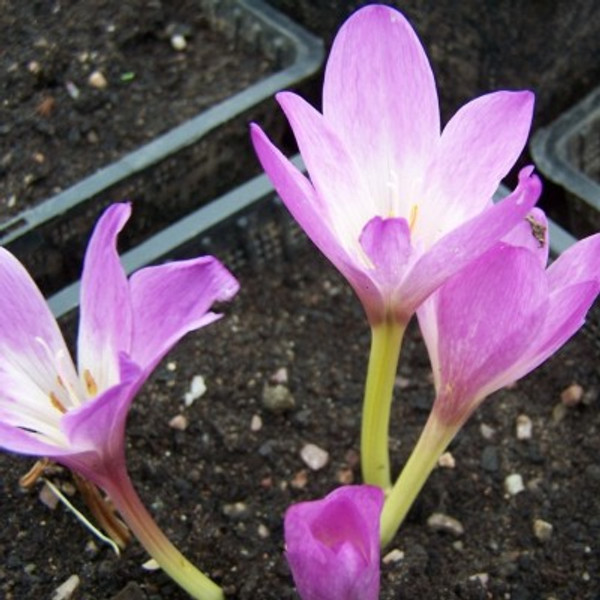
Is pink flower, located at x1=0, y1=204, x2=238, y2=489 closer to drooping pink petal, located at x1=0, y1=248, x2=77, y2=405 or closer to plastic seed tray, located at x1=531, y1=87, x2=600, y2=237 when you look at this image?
drooping pink petal, located at x1=0, y1=248, x2=77, y2=405

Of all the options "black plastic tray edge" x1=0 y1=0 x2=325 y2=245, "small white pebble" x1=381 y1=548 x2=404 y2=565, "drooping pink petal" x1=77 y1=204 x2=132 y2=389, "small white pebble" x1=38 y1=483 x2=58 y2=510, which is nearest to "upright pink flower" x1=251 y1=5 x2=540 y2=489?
"drooping pink petal" x1=77 y1=204 x2=132 y2=389

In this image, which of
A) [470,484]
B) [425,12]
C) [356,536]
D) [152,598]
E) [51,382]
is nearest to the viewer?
[356,536]

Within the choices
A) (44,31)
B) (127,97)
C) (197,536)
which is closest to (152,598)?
(197,536)

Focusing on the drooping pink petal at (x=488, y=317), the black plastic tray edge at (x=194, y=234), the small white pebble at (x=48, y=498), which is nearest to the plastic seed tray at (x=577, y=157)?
the black plastic tray edge at (x=194, y=234)

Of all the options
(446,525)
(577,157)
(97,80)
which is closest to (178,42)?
(97,80)

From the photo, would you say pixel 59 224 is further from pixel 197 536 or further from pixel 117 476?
pixel 117 476

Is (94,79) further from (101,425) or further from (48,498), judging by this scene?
(101,425)
